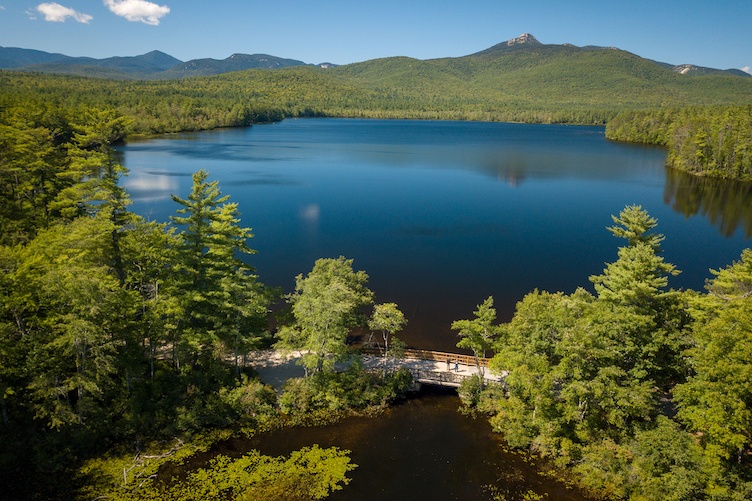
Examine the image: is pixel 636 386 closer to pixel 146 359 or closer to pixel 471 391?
pixel 471 391

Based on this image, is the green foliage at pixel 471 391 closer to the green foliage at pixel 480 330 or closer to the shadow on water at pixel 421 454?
the green foliage at pixel 480 330

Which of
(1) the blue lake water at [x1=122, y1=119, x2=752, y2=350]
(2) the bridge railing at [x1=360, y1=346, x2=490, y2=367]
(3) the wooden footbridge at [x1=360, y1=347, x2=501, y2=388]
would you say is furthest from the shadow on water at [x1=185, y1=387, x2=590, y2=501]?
(1) the blue lake water at [x1=122, y1=119, x2=752, y2=350]

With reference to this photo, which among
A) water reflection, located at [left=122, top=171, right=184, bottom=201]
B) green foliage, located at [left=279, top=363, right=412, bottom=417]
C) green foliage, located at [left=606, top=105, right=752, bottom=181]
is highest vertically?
green foliage, located at [left=606, top=105, right=752, bottom=181]

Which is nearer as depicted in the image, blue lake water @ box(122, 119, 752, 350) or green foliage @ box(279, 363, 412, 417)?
green foliage @ box(279, 363, 412, 417)

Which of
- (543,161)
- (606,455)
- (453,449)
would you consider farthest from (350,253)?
(543,161)

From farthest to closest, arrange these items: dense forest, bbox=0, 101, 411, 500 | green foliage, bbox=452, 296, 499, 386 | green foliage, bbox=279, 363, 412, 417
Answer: green foliage, bbox=452, 296, 499, 386 < green foliage, bbox=279, 363, 412, 417 < dense forest, bbox=0, 101, 411, 500

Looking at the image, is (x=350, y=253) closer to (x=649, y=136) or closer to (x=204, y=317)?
(x=204, y=317)

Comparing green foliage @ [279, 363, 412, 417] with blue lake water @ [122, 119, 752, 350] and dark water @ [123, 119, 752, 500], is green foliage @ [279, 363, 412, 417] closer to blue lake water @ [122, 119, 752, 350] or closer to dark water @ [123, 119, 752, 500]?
dark water @ [123, 119, 752, 500]
